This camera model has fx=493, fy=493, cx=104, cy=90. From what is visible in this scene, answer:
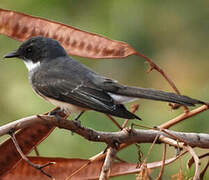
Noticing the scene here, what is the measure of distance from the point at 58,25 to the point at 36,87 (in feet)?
2.00

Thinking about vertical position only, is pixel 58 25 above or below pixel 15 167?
above

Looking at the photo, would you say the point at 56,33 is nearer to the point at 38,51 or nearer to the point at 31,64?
the point at 38,51

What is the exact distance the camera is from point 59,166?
86.1 inches

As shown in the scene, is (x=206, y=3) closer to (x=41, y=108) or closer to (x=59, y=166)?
(x=41, y=108)

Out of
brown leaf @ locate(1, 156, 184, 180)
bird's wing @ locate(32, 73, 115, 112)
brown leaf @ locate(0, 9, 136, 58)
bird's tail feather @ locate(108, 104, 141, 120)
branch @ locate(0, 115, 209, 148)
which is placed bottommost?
brown leaf @ locate(1, 156, 184, 180)

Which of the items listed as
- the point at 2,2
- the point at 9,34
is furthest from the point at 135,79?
the point at 9,34

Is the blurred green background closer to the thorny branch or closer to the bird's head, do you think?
the bird's head

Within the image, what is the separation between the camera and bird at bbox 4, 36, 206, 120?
8.33 feet

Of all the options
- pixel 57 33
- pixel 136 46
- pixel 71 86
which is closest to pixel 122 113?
pixel 57 33

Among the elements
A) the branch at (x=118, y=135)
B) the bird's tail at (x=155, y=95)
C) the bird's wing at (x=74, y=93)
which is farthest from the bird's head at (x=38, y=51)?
the branch at (x=118, y=135)

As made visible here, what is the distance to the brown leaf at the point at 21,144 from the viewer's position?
6.71 ft

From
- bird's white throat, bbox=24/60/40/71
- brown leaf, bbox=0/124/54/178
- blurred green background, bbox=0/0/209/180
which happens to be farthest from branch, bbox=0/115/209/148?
bird's white throat, bbox=24/60/40/71

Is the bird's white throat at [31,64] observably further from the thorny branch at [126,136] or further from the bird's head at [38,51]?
the thorny branch at [126,136]

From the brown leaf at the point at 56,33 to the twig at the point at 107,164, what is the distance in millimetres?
644
